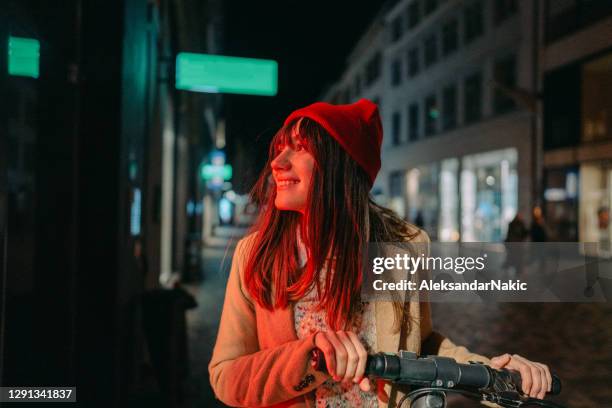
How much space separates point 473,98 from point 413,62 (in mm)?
5286

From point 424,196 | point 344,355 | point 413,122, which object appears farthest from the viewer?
point 413,122

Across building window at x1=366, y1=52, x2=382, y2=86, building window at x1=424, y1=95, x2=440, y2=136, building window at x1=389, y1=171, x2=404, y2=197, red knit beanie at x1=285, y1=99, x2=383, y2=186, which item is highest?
building window at x1=366, y1=52, x2=382, y2=86

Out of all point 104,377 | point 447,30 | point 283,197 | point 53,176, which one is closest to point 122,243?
point 53,176

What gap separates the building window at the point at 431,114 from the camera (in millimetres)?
24328

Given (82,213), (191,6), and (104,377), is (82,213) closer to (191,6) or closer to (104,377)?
(104,377)

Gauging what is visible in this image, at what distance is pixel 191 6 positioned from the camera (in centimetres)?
1316

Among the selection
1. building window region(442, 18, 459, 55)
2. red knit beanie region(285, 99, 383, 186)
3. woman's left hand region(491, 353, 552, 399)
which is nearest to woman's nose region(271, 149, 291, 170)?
red knit beanie region(285, 99, 383, 186)

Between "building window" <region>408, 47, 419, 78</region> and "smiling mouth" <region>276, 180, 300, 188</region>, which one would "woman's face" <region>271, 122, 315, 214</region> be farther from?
"building window" <region>408, 47, 419, 78</region>

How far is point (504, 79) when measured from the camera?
19734mm

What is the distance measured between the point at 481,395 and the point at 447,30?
78.5 feet

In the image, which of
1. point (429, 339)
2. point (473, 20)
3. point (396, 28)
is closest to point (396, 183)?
point (396, 28)

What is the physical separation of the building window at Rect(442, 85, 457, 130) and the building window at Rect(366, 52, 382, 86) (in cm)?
674

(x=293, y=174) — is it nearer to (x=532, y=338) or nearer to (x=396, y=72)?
(x=532, y=338)

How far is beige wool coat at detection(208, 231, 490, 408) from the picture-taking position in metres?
1.16
